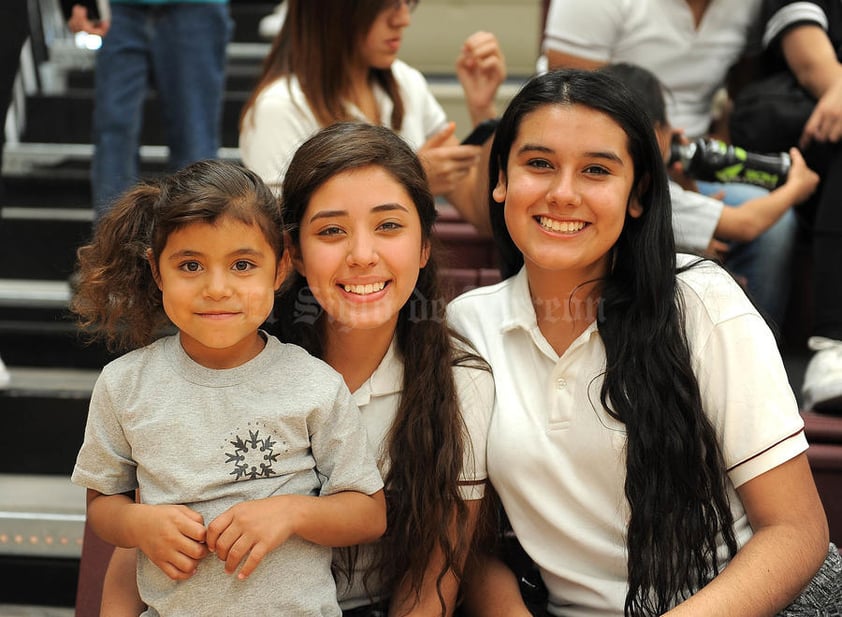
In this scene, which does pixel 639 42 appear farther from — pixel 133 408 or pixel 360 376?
pixel 133 408

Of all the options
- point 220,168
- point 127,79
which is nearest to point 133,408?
point 220,168

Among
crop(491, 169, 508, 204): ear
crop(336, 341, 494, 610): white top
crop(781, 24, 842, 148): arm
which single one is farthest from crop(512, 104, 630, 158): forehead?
crop(781, 24, 842, 148): arm

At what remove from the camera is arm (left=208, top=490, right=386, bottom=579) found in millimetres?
1190

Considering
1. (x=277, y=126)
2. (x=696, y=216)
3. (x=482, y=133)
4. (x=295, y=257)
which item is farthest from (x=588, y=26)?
(x=295, y=257)

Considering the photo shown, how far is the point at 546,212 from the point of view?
1369 millimetres

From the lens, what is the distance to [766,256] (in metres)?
2.08

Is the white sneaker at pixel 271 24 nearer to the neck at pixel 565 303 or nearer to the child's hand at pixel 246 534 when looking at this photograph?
the neck at pixel 565 303

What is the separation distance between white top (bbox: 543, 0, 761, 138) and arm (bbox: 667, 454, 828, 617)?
1.17 meters

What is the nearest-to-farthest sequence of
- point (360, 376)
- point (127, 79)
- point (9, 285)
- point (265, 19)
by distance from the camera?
point (360, 376) < point (127, 79) < point (9, 285) < point (265, 19)

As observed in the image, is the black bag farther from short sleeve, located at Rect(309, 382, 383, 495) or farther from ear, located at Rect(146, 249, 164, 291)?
ear, located at Rect(146, 249, 164, 291)

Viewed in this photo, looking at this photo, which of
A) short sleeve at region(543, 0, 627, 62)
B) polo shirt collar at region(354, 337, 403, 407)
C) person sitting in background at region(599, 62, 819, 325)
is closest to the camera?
polo shirt collar at region(354, 337, 403, 407)

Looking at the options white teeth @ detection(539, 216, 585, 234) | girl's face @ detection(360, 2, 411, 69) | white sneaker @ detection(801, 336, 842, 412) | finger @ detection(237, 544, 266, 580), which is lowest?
white sneaker @ detection(801, 336, 842, 412)

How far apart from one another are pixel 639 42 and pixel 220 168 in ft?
4.24

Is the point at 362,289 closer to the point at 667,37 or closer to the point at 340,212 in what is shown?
the point at 340,212
